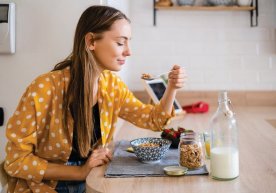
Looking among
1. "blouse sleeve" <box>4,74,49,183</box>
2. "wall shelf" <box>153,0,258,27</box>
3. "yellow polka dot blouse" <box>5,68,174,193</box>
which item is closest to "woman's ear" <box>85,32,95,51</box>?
"yellow polka dot blouse" <box>5,68,174,193</box>

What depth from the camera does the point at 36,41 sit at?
71.4 inches

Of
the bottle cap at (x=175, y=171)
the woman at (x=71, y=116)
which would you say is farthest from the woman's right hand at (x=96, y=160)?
the bottle cap at (x=175, y=171)

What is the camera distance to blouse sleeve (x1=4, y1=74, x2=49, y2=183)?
1286mm

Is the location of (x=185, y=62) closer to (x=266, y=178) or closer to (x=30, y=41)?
(x=30, y=41)

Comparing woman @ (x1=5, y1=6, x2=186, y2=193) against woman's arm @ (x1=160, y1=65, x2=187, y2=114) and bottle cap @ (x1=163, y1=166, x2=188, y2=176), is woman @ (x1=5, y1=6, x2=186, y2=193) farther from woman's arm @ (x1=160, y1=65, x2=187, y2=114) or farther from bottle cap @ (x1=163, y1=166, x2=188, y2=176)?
bottle cap @ (x1=163, y1=166, x2=188, y2=176)

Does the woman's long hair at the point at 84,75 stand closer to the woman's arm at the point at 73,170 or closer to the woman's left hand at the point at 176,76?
the woman's arm at the point at 73,170

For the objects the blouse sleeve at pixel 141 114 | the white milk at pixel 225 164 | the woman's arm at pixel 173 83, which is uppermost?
the woman's arm at pixel 173 83

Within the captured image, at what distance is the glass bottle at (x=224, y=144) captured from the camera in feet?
3.64

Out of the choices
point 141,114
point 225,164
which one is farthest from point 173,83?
point 225,164

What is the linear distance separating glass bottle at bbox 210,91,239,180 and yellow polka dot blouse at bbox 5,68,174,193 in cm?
50

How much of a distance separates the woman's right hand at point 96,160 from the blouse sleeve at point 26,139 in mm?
137

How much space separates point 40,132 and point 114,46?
1.33ft

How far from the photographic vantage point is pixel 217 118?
46.9 inches

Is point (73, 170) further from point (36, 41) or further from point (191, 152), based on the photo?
point (36, 41)
